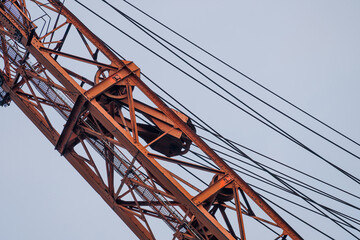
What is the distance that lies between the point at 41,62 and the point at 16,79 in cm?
169

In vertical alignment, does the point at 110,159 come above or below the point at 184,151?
above

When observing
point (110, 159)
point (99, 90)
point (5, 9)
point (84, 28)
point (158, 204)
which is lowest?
point (158, 204)

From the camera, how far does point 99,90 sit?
1278 centimetres

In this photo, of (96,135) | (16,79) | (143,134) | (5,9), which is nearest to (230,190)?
(143,134)

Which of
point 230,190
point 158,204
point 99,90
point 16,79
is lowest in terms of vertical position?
point 230,190

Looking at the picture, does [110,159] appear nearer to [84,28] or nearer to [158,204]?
[158,204]

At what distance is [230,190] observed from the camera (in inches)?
511

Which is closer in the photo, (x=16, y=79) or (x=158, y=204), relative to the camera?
(x=158, y=204)

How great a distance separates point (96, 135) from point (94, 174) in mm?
1547

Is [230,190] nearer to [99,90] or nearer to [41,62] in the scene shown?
[99,90]

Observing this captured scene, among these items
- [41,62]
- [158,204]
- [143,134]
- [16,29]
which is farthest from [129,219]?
[16,29]

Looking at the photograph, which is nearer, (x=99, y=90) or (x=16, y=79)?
(x=99, y=90)

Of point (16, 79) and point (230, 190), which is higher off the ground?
point (16, 79)

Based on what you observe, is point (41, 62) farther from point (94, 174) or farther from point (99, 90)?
point (94, 174)
